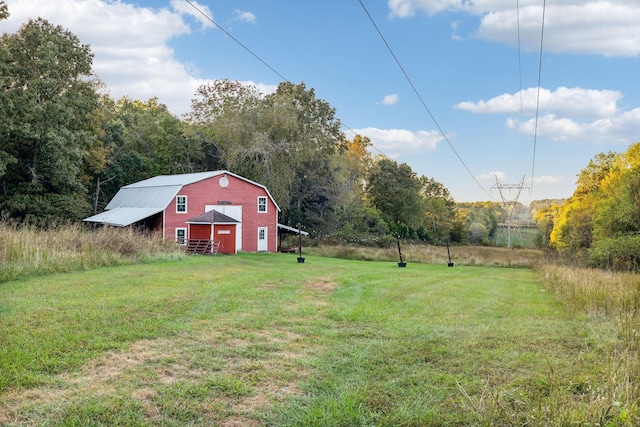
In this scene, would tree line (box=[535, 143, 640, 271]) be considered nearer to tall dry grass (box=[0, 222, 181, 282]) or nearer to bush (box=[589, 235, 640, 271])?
bush (box=[589, 235, 640, 271])

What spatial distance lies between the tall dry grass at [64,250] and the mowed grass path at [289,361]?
3.61m

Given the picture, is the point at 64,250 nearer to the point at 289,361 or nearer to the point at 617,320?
the point at 289,361

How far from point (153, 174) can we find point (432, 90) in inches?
1055

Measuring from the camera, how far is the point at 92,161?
36.1 meters

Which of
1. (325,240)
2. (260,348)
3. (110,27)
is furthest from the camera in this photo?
(325,240)

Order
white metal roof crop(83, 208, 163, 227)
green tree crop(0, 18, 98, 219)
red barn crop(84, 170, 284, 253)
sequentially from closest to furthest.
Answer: white metal roof crop(83, 208, 163, 227)
red barn crop(84, 170, 284, 253)
green tree crop(0, 18, 98, 219)

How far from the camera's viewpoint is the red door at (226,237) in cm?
2830

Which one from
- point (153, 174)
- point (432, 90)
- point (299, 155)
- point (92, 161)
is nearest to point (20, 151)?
point (92, 161)

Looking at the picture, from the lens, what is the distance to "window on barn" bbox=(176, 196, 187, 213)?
28812 millimetres

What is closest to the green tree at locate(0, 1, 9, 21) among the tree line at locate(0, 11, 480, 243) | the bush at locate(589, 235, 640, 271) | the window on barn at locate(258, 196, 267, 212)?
the tree line at locate(0, 11, 480, 243)

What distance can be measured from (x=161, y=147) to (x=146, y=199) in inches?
529

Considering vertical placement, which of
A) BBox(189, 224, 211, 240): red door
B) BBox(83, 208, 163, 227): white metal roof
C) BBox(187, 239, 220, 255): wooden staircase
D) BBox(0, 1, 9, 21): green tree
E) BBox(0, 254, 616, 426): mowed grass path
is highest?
BBox(0, 1, 9, 21): green tree

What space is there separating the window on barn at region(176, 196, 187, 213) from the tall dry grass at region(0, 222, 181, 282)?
8710 mm

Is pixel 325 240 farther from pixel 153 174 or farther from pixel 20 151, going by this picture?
pixel 20 151
